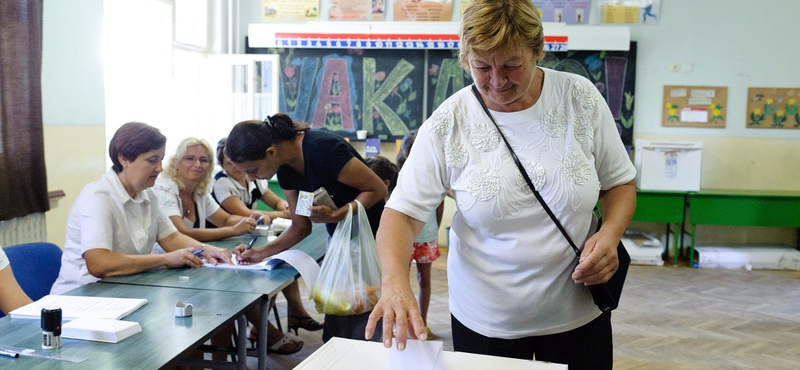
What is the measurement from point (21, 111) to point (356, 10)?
4.25m

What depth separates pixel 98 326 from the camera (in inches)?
79.4

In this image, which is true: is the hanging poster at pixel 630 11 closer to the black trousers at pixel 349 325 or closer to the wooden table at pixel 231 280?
the wooden table at pixel 231 280

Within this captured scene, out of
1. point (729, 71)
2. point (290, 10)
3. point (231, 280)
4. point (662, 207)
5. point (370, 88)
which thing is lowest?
point (662, 207)

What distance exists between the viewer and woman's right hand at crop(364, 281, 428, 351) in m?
1.28

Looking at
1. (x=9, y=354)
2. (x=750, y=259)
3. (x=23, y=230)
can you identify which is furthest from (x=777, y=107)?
(x=9, y=354)

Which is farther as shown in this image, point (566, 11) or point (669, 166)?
point (566, 11)

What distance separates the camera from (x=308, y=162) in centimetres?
285

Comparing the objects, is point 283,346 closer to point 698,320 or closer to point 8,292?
point 8,292

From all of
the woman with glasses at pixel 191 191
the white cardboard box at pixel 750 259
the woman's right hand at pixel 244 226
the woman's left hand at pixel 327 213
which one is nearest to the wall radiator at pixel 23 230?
the woman with glasses at pixel 191 191

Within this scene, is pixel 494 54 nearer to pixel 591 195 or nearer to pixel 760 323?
pixel 591 195

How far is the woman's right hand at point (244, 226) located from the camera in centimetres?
393

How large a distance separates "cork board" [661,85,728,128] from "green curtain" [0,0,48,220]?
235 inches

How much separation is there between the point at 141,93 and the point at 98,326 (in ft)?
15.4

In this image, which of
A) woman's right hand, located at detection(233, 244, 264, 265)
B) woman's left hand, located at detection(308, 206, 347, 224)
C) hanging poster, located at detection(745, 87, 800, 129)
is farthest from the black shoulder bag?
hanging poster, located at detection(745, 87, 800, 129)
